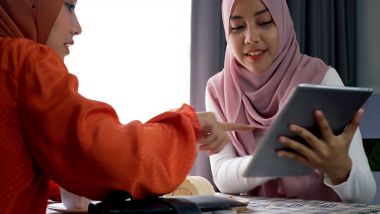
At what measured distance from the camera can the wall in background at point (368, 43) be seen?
3.00 metres

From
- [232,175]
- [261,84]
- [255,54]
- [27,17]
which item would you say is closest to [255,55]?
[255,54]

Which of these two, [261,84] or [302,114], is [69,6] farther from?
[261,84]

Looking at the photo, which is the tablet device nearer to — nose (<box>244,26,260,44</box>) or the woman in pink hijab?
the woman in pink hijab

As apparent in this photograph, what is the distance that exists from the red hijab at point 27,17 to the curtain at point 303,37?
137cm

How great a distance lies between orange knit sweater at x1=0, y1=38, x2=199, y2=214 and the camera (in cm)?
79

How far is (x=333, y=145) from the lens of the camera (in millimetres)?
1109

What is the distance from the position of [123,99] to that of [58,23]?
1.17 meters

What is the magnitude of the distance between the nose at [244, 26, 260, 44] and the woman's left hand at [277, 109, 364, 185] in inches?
20.8

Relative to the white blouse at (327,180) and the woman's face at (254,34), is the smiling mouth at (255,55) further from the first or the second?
the white blouse at (327,180)

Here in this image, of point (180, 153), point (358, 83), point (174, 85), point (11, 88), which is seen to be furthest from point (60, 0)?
point (358, 83)

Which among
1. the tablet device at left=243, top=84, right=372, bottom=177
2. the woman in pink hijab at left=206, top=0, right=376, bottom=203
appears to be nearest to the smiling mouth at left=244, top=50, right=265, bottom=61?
the woman in pink hijab at left=206, top=0, right=376, bottom=203

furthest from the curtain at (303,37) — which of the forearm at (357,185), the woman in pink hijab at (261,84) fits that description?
the forearm at (357,185)

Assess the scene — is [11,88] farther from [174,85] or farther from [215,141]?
[174,85]

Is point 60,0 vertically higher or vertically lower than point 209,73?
higher
